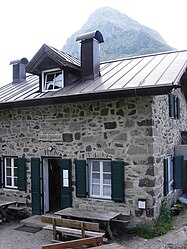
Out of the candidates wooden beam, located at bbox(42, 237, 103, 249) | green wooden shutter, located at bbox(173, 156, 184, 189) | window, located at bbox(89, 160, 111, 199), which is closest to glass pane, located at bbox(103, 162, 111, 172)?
window, located at bbox(89, 160, 111, 199)

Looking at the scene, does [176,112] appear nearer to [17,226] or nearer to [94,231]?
[94,231]

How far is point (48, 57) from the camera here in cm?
1050

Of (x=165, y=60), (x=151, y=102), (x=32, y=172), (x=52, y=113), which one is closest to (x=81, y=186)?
(x=32, y=172)

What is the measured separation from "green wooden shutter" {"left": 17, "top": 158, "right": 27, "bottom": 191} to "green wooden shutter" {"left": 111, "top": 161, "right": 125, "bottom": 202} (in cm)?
342

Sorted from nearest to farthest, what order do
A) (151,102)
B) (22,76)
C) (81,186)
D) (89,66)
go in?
(151,102) < (81,186) < (89,66) < (22,76)

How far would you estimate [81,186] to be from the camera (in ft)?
30.0

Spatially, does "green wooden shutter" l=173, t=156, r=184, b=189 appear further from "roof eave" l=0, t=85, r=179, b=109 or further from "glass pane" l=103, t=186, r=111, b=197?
"roof eave" l=0, t=85, r=179, b=109

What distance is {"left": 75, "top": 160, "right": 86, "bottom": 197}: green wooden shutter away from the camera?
9.10 m

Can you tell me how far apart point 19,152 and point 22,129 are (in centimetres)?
84

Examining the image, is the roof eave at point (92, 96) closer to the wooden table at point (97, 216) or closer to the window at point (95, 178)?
the window at point (95, 178)

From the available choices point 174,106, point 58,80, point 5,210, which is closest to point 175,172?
point 174,106

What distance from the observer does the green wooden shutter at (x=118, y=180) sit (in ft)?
27.9

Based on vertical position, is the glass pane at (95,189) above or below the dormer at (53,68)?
below

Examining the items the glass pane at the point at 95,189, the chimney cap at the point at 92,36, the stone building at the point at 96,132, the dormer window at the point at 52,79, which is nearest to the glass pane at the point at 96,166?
the stone building at the point at 96,132
